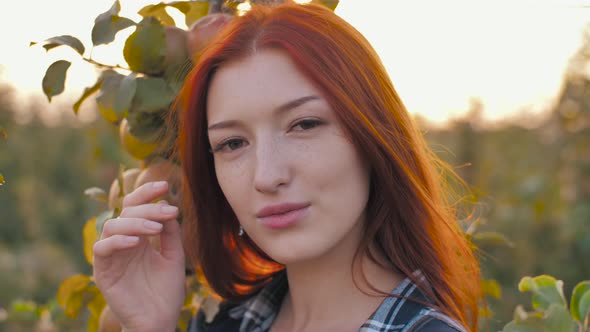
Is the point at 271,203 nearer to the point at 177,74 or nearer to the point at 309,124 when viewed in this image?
the point at 309,124

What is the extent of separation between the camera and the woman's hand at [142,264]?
1240 mm

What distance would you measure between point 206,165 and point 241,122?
282 mm

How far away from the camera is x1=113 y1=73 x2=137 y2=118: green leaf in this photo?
48.4 inches

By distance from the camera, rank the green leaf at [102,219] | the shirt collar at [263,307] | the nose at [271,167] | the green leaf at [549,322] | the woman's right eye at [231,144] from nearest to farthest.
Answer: the green leaf at [549,322], the nose at [271,167], the woman's right eye at [231,144], the green leaf at [102,219], the shirt collar at [263,307]

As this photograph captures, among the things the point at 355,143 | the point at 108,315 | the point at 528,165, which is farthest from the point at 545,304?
the point at 528,165

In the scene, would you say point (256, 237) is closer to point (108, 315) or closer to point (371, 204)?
point (371, 204)

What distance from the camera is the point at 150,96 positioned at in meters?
1.29

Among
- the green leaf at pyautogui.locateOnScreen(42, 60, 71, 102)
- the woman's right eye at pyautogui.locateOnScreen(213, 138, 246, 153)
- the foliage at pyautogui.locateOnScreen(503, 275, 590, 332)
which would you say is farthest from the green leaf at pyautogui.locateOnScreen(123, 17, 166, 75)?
the foliage at pyautogui.locateOnScreen(503, 275, 590, 332)

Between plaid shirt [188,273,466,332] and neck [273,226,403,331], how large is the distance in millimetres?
47

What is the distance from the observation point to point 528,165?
572 centimetres

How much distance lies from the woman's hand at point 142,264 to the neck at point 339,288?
0.27 meters

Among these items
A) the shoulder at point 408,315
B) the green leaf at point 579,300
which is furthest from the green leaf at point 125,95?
the green leaf at point 579,300

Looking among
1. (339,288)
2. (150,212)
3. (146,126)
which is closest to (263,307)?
(339,288)

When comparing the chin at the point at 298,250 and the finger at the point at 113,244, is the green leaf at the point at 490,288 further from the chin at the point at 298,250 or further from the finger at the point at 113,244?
the finger at the point at 113,244
